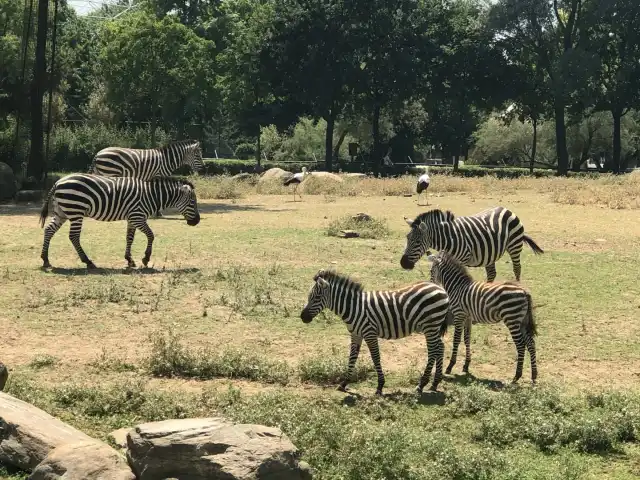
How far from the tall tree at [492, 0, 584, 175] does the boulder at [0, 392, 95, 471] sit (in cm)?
4974

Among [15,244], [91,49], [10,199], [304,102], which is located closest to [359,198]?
[10,199]

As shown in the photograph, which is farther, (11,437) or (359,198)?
(359,198)

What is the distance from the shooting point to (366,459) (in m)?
7.22

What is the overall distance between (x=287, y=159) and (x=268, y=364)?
219 ft

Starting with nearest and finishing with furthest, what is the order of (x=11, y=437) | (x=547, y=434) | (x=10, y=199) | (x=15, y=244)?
(x=11, y=437)
(x=547, y=434)
(x=15, y=244)
(x=10, y=199)

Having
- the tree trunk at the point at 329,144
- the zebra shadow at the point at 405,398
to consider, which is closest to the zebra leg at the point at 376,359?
the zebra shadow at the point at 405,398

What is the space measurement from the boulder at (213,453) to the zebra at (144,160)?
699 inches

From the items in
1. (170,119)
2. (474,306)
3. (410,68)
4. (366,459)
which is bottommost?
(366,459)

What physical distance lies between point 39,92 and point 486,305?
25.8 m

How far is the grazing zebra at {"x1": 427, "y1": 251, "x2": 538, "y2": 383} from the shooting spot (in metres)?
10.3

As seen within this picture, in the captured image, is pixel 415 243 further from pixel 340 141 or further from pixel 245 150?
pixel 245 150

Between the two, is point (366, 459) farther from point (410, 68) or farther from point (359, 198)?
point (410, 68)

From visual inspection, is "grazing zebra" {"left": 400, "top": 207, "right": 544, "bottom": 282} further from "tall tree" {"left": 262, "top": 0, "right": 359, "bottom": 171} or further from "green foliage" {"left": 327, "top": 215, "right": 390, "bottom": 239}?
"tall tree" {"left": 262, "top": 0, "right": 359, "bottom": 171}

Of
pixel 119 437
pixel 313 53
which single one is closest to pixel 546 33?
pixel 313 53
